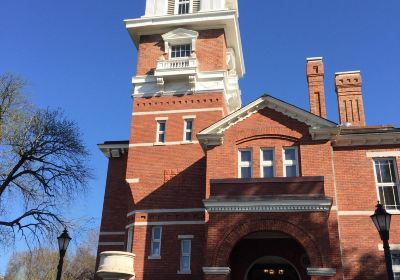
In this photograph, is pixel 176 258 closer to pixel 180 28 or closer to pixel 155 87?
pixel 155 87

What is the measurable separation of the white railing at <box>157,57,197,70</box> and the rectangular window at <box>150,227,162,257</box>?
1010cm

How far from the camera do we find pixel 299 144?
21.2m

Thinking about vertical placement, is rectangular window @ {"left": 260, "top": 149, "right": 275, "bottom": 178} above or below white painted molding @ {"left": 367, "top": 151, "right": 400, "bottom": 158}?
below

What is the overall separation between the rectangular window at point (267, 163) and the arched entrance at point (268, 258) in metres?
2.79

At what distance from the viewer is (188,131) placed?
26.8 meters

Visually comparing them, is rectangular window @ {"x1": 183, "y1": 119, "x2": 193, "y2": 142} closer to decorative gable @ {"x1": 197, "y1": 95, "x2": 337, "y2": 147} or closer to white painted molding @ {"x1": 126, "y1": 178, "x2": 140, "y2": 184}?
white painted molding @ {"x1": 126, "y1": 178, "x2": 140, "y2": 184}

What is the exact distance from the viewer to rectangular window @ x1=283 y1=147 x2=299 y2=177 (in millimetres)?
21016

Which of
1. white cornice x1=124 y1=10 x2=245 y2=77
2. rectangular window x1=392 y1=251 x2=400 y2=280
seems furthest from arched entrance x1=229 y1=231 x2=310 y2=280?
white cornice x1=124 y1=10 x2=245 y2=77

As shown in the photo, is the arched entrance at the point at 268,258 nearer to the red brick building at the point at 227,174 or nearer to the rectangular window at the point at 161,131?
the red brick building at the point at 227,174

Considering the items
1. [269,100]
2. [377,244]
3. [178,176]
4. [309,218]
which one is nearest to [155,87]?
[178,176]

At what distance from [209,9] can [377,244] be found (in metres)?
18.3

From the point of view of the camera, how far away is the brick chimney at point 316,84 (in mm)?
26703

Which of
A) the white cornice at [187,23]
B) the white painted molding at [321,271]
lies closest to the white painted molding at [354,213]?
the white painted molding at [321,271]

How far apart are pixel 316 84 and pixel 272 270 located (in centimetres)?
1200
